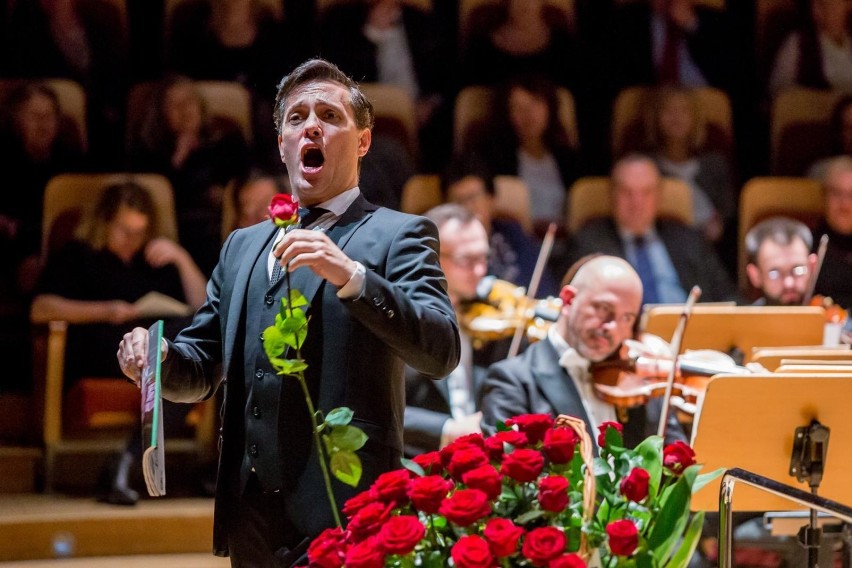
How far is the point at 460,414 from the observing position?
3.63 m

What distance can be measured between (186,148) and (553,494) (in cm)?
381

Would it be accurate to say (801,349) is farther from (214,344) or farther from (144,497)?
(144,497)

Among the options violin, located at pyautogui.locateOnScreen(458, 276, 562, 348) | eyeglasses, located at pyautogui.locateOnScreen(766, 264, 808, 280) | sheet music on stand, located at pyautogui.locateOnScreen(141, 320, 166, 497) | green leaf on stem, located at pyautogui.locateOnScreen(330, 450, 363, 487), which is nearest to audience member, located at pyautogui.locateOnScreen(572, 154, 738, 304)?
eyeglasses, located at pyautogui.locateOnScreen(766, 264, 808, 280)

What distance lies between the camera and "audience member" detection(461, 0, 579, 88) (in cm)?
549

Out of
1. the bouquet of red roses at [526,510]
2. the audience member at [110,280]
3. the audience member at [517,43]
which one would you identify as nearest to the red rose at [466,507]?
the bouquet of red roses at [526,510]

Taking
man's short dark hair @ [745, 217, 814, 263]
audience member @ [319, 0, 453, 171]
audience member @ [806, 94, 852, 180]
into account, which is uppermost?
audience member @ [319, 0, 453, 171]

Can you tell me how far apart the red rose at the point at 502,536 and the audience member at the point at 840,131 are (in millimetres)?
4795

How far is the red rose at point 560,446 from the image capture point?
1.29m

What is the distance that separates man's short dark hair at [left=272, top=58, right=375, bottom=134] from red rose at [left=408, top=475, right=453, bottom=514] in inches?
29.7

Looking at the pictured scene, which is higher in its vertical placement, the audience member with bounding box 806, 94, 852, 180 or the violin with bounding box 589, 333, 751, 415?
the audience member with bounding box 806, 94, 852, 180

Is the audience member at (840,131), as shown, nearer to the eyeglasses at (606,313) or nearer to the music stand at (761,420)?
the eyeglasses at (606,313)

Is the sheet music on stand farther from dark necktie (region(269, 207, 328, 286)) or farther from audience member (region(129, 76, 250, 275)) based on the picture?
audience member (region(129, 76, 250, 275))

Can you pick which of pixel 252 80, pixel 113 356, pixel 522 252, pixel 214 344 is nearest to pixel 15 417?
pixel 113 356

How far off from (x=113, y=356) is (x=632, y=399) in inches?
80.5
